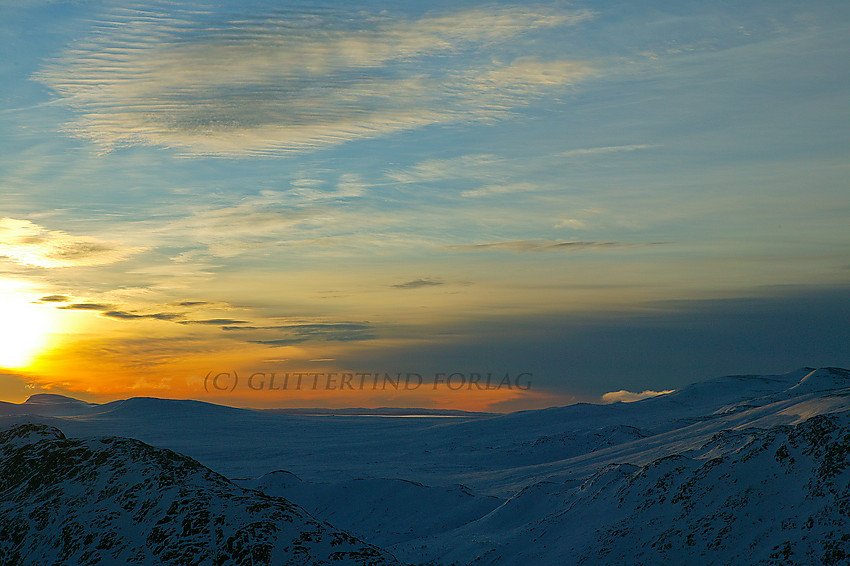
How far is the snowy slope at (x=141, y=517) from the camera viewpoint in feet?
49.9

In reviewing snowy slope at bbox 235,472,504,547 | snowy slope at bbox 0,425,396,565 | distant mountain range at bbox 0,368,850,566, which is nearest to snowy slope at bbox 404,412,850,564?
distant mountain range at bbox 0,368,850,566

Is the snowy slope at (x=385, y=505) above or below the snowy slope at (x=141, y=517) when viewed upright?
below

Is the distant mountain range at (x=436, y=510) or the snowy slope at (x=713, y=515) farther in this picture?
the snowy slope at (x=713, y=515)

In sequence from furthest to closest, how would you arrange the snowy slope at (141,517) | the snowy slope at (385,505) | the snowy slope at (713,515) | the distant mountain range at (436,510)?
the snowy slope at (385,505) → the snowy slope at (713,515) → the distant mountain range at (436,510) → the snowy slope at (141,517)

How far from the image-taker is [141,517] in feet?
54.5

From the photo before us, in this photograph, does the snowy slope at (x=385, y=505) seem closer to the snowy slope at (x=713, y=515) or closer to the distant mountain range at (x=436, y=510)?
the distant mountain range at (x=436, y=510)

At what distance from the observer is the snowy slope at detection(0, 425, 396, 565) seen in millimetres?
15203

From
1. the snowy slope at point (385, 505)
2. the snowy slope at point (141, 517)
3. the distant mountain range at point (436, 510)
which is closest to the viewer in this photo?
the snowy slope at point (141, 517)

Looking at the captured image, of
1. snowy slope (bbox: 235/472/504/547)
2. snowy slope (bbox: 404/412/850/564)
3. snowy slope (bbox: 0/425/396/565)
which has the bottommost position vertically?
snowy slope (bbox: 235/472/504/547)

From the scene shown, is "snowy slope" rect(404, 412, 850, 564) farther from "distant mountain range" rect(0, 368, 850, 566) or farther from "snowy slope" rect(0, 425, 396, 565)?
"snowy slope" rect(0, 425, 396, 565)

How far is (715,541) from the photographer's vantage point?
22203 mm

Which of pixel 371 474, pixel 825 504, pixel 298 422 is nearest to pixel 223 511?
pixel 825 504

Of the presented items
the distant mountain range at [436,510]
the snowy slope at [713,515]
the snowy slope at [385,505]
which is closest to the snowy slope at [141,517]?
the distant mountain range at [436,510]

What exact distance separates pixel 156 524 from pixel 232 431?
125695 millimetres
